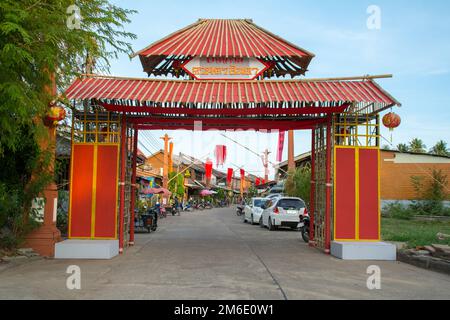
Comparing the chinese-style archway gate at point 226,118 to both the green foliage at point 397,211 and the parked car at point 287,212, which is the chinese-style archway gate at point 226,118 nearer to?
the parked car at point 287,212

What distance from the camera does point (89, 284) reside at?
7535mm

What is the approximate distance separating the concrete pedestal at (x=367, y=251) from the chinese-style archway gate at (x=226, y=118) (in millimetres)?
535

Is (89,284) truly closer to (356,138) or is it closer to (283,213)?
→ (356,138)

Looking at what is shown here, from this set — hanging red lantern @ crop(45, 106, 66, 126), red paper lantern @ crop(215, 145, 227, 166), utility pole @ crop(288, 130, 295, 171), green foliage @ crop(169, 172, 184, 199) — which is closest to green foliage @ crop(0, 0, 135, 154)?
hanging red lantern @ crop(45, 106, 66, 126)

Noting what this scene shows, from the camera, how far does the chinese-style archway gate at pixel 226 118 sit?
11148 millimetres

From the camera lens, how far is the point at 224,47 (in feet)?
42.8

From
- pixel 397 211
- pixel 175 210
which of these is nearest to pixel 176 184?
pixel 175 210

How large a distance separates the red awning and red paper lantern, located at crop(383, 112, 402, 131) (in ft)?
1.02

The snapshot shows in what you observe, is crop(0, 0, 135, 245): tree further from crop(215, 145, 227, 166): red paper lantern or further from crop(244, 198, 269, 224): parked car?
crop(215, 145, 227, 166): red paper lantern

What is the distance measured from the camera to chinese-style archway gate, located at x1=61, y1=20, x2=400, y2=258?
11.1 meters

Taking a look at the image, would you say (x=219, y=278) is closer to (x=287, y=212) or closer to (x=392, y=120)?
(x=392, y=120)

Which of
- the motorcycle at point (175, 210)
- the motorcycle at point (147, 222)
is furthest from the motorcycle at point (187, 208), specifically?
the motorcycle at point (147, 222)

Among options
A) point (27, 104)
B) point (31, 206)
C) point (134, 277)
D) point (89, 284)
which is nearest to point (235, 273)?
point (134, 277)

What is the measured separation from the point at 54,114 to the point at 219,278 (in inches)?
217
